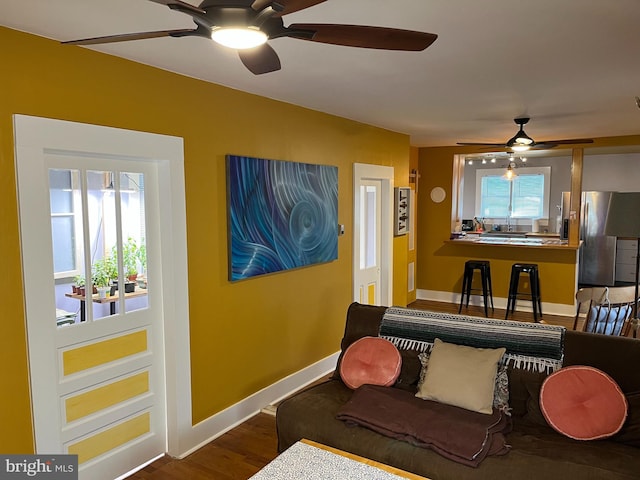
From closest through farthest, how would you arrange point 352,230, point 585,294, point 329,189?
point 585,294, point 329,189, point 352,230

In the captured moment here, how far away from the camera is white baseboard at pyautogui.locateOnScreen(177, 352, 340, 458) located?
3.06 m

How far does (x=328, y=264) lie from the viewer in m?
4.34

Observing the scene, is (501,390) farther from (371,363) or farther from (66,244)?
(66,244)

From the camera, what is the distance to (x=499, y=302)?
6.74 metres

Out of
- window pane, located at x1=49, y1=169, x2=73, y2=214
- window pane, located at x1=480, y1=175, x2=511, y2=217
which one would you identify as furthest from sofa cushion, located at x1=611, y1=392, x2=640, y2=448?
window pane, located at x1=480, y1=175, x2=511, y2=217

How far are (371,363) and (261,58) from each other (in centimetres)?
190

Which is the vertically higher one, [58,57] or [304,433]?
[58,57]

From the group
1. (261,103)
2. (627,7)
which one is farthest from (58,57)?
(627,7)

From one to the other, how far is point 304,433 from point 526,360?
129 cm

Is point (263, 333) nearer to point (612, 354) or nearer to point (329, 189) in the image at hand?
point (329, 189)

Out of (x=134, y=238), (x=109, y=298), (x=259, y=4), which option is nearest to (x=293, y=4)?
(x=259, y=4)

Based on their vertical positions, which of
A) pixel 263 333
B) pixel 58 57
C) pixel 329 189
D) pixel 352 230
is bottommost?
pixel 263 333

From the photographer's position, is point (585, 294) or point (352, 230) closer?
point (585, 294)

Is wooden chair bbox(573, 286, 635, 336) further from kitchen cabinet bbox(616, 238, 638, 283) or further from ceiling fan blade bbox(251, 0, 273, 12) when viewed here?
kitchen cabinet bbox(616, 238, 638, 283)
